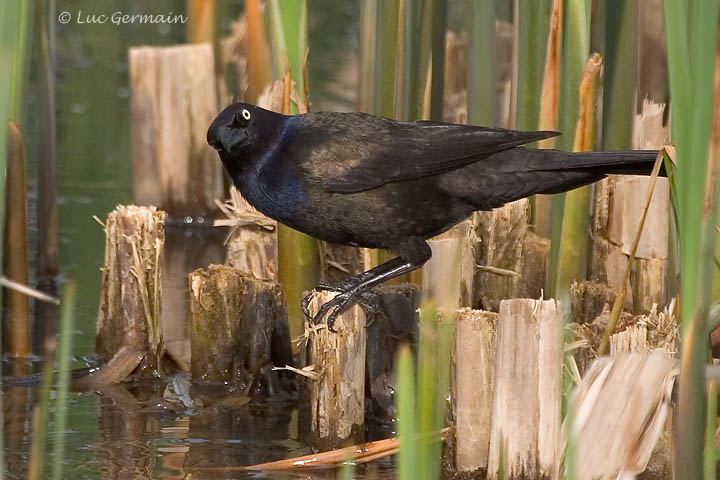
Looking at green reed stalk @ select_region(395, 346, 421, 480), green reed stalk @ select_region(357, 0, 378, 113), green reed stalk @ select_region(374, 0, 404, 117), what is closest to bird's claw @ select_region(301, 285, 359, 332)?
green reed stalk @ select_region(374, 0, 404, 117)

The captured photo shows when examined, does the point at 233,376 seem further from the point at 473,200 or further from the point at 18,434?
the point at 473,200

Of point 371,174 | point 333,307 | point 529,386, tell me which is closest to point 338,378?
point 333,307

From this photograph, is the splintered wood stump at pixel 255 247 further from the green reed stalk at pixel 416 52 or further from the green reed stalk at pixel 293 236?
the green reed stalk at pixel 416 52

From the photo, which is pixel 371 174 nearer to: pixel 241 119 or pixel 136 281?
pixel 241 119

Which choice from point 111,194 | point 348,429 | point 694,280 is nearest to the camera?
point 694,280

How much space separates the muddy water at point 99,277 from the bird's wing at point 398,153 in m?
0.93

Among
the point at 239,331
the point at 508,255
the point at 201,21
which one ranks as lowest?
the point at 239,331

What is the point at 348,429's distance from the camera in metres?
A: 3.84

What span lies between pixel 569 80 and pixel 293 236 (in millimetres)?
1189

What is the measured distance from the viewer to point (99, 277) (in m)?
5.83

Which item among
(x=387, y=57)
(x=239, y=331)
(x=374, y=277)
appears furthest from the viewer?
(x=239, y=331)

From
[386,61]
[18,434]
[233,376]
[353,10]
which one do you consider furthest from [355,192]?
[353,10]

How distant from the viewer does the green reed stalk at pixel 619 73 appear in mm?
4203

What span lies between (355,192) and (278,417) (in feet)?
3.10
